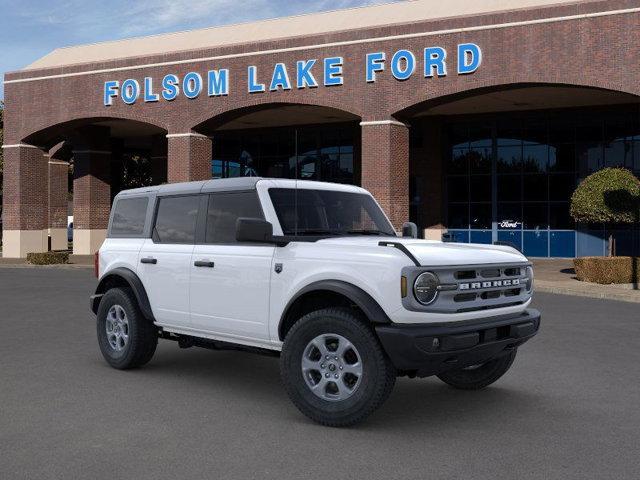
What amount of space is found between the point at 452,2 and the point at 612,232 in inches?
453

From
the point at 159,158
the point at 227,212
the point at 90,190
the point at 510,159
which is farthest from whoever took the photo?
the point at 159,158

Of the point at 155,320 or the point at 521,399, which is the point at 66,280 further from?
the point at 521,399

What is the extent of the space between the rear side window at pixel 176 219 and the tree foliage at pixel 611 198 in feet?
57.5

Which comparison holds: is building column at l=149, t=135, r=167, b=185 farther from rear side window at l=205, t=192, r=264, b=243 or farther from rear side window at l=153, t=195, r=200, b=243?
rear side window at l=205, t=192, r=264, b=243

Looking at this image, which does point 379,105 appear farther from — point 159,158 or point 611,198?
point 159,158

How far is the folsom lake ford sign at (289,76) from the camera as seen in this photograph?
2503 centimetres

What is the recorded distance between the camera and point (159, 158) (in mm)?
40688

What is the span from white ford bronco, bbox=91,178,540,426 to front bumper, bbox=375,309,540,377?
0.04ft

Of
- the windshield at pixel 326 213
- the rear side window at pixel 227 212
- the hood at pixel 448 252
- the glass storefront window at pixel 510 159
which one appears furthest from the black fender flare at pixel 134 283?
the glass storefront window at pixel 510 159

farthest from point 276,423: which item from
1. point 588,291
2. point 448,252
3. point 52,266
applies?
point 52,266

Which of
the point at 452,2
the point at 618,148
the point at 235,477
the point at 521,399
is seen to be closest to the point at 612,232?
→ the point at 618,148

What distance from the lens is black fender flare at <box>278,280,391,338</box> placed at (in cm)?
573

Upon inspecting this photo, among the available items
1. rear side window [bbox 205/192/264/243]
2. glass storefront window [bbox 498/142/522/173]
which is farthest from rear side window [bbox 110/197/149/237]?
glass storefront window [bbox 498/142/522/173]

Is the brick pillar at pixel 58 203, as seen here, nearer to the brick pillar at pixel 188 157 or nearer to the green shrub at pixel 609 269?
the brick pillar at pixel 188 157
